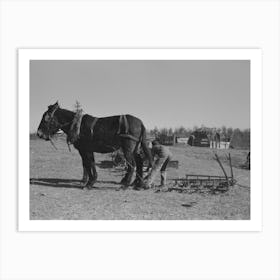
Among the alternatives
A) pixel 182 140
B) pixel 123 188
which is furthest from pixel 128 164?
pixel 182 140

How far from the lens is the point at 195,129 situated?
3.70 meters

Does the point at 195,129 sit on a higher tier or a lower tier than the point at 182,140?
higher

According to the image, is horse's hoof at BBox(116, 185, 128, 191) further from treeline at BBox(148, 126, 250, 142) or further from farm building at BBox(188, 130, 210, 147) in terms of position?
farm building at BBox(188, 130, 210, 147)

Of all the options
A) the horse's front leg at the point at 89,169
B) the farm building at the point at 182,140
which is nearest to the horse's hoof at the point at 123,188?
the horse's front leg at the point at 89,169

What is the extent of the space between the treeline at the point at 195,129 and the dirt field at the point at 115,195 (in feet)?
0.48

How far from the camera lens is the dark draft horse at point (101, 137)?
12.2 ft

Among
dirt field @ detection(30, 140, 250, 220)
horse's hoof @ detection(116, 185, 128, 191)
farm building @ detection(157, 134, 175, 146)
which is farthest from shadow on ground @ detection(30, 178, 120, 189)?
farm building @ detection(157, 134, 175, 146)

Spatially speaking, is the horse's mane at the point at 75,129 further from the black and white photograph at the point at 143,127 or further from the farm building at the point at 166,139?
the farm building at the point at 166,139
